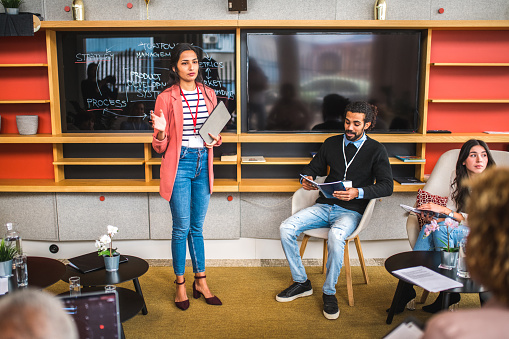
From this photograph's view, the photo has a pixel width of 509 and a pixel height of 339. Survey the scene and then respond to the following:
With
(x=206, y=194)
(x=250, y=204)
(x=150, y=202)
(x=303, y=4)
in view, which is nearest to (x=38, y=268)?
(x=206, y=194)

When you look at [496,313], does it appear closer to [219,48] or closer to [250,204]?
[250,204]

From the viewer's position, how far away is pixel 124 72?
3953 mm

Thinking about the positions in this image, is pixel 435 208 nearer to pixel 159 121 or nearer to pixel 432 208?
pixel 432 208

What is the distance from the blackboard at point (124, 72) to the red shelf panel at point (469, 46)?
1739 mm

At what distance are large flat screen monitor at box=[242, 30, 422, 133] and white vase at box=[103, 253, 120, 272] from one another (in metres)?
1.69

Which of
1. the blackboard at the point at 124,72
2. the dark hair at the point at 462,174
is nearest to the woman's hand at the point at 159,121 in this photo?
the blackboard at the point at 124,72

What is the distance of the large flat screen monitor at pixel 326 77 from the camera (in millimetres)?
3857

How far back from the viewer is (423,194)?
3.15 metres

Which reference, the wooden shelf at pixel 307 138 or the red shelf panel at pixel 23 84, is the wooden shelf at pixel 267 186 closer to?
the wooden shelf at pixel 307 138

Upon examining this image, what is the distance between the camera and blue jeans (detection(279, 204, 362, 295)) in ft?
9.82

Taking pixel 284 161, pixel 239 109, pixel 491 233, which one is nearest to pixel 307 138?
pixel 284 161

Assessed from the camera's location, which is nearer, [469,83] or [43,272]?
[43,272]

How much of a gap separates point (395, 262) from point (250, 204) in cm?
160

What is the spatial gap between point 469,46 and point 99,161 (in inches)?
129
